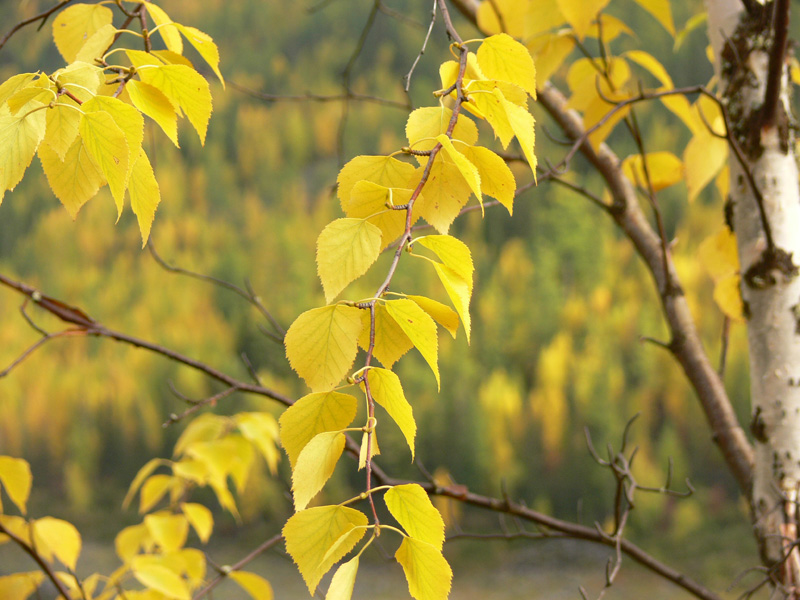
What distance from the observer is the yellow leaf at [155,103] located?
0.64 feet

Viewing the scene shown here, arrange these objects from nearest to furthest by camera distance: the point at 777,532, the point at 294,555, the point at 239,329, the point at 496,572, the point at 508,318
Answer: the point at 294,555
the point at 777,532
the point at 496,572
the point at 508,318
the point at 239,329

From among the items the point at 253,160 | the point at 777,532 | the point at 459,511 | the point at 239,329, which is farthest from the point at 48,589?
the point at 777,532

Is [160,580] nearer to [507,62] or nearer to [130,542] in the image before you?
[130,542]

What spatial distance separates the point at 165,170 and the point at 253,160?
6.1 inches

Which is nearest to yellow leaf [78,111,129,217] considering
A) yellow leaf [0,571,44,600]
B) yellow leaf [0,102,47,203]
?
yellow leaf [0,102,47,203]

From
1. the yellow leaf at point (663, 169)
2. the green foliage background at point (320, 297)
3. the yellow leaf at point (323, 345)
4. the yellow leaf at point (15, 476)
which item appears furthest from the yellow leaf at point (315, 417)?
the green foliage background at point (320, 297)

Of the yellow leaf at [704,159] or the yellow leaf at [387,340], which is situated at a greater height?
the yellow leaf at [704,159]

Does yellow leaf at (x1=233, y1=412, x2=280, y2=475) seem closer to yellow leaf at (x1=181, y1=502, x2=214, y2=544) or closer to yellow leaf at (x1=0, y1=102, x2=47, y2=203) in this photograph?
yellow leaf at (x1=181, y1=502, x2=214, y2=544)

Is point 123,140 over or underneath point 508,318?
over

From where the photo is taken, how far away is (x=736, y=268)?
0.44 metres

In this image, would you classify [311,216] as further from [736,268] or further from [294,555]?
[294,555]

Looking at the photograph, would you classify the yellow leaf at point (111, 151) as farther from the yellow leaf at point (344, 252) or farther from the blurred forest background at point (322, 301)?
the blurred forest background at point (322, 301)

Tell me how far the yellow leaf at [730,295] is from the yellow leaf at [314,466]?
34 cm

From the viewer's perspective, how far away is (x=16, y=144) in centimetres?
17
